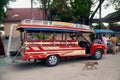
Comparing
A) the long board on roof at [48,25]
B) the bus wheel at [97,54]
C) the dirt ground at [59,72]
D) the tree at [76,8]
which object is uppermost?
the tree at [76,8]

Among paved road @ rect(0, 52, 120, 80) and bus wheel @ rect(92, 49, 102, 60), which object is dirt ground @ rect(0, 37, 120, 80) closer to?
paved road @ rect(0, 52, 120, 80)

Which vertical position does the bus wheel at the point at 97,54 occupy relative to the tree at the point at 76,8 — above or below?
below

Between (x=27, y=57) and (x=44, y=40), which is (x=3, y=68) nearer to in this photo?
(x=27, y=57)

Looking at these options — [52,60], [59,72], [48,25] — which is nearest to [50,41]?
[48,25]

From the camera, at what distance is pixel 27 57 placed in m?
11.6

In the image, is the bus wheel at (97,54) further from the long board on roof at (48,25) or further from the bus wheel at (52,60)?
the bus wheel at (52,60)

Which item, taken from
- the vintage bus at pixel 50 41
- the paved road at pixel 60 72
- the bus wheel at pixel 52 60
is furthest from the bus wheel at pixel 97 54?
the bus wheel at pixel 52 60

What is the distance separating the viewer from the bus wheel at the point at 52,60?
12.3 metres

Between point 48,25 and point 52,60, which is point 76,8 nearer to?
point 48,25

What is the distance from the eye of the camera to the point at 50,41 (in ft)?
41.3

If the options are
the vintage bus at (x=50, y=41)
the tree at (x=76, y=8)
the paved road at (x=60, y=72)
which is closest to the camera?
the paved road at (x=60, y=72)

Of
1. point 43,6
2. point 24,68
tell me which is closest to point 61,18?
point 43,6

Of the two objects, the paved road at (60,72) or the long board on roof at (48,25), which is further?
the long board on roof at (48,25)

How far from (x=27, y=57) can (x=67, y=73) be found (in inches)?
84.9
